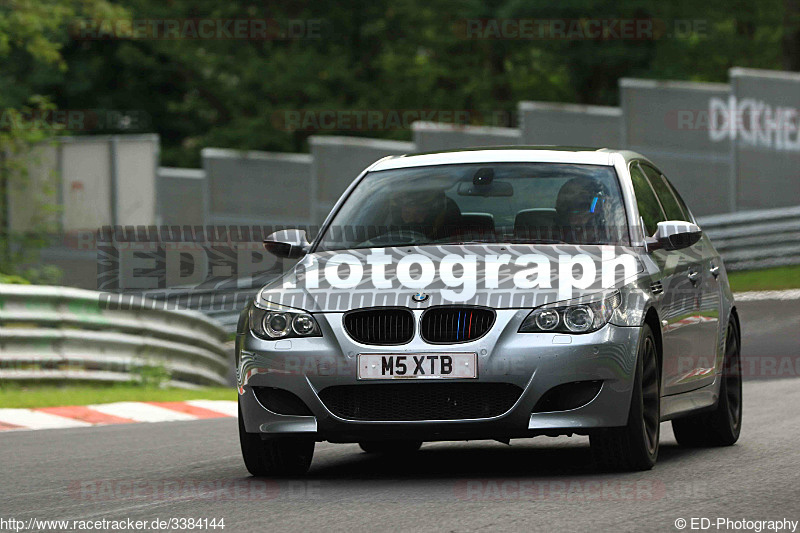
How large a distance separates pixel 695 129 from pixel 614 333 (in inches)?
957

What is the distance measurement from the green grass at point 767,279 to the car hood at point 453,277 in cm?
1608

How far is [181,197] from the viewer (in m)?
40.6

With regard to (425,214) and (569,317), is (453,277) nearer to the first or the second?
(569,317)

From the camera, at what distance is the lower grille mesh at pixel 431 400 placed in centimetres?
768

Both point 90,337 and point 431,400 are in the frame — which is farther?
point 90,337

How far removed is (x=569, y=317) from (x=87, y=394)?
24.9 ft

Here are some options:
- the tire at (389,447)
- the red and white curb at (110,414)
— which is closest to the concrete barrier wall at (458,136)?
the red and white curb at (110,414)

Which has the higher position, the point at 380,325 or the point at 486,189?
the point at 486,189

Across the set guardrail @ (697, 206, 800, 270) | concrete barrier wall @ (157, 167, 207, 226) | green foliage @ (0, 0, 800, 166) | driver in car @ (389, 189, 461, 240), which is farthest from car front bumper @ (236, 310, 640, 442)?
green foliage @ (0, 0, 800, 166)

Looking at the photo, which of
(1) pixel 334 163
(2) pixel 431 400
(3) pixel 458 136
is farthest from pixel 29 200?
(2) pixel 431 400

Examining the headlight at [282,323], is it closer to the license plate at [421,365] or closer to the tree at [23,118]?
the license plate at [421,365]

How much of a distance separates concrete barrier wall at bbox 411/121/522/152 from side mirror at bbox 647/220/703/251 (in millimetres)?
24911

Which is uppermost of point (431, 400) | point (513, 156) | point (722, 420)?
point (513, 156)

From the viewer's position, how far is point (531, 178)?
9023 millimetres
